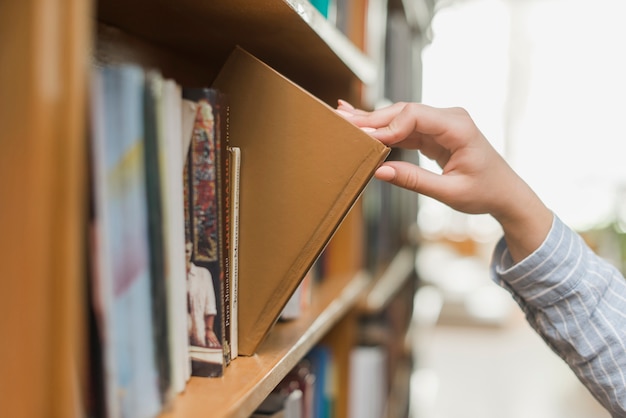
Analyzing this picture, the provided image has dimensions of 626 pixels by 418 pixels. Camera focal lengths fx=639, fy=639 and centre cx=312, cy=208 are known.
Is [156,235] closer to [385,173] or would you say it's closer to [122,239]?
[122,239]

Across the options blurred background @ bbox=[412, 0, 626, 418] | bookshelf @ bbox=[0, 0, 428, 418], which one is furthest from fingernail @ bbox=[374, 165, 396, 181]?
blurred background @ bbox=[412, 0, 626, 418]

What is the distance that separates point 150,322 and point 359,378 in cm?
111

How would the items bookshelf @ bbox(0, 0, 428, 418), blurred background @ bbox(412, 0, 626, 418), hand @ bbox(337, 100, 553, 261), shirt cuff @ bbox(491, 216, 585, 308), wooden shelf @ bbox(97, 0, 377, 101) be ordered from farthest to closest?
blurred background @ bbox(412, 0, 626, 418), shirt cuff @ bbox(491, 216, 585, 308), hand @ bbox(337, 100, 553, 261), wooden shelf @ bbox(97, 0, 377, 101), bookshelf @ bbox(0, 0, 428, 418)

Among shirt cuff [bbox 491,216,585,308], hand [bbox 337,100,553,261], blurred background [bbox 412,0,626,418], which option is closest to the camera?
hand [bbox 337,100,553,261]

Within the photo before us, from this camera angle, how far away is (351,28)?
4.09 ft

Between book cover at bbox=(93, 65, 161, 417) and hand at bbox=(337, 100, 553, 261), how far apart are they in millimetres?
335

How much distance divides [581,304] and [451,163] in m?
0.28

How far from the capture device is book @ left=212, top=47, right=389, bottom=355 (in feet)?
2.10

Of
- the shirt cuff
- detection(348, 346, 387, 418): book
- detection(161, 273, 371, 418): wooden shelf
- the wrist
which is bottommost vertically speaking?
detection(348, 346, 387, 418): book

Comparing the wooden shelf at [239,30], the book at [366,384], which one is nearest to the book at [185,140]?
the wooden shelf at [239,30]

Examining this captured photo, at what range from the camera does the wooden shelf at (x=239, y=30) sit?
24.0 inches

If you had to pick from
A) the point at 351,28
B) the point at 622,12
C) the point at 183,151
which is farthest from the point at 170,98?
the point at 622,12

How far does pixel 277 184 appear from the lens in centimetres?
67

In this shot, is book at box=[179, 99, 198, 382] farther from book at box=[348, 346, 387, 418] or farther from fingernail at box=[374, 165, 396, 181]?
book at box=[348, 346, 387, 418]
